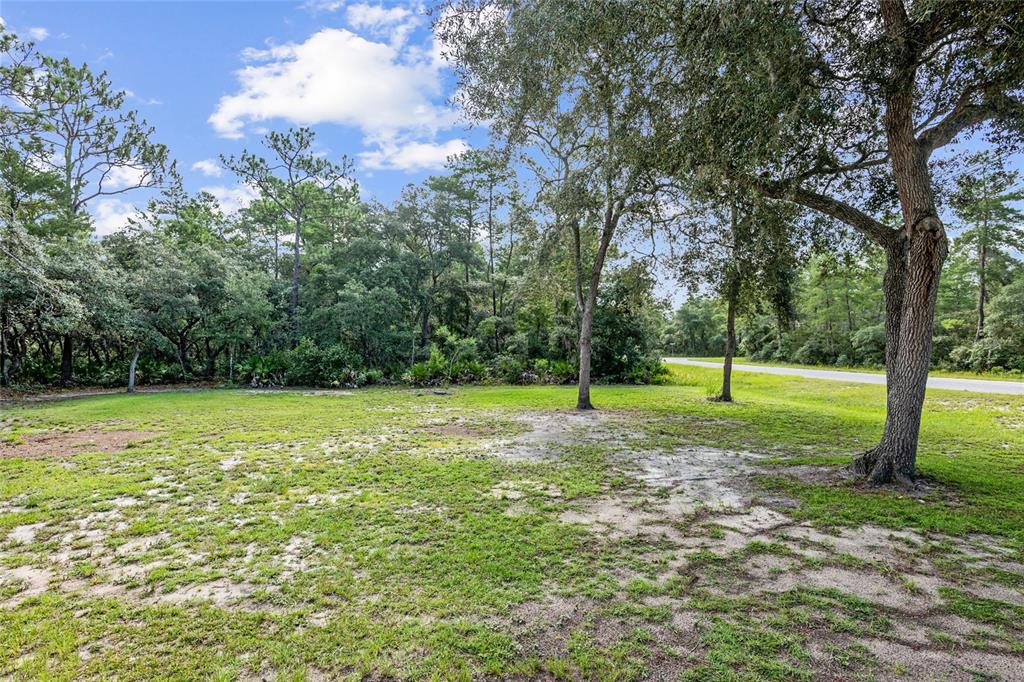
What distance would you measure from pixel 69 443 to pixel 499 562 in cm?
737

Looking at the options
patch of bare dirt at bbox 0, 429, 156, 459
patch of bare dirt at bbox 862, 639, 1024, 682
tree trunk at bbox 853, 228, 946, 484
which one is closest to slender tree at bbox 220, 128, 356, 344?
patch of bare dirt at bbox 0, 429, 156, 459

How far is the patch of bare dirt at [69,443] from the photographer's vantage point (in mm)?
5996

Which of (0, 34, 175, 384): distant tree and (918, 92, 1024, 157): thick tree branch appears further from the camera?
(0, 34, 175, 384): distant tree

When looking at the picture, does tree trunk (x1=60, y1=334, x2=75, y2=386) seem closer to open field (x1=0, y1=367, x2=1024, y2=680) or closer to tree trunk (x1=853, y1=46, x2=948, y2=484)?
open field (x1=0, y1=367, x2=1024, y2=680)

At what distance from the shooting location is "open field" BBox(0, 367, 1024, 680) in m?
2.16

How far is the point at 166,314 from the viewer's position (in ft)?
45.0

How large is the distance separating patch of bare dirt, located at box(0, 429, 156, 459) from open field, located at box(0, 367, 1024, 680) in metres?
0.07

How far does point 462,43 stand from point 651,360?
14400mm

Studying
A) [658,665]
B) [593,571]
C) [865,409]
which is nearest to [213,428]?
[593,571]

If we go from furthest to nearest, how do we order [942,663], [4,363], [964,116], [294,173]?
[294,173] < [4,363] < [964,116] < [942,663]

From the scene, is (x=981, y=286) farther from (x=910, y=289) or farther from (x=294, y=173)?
(x=294, y=173)

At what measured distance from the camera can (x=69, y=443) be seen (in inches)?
260

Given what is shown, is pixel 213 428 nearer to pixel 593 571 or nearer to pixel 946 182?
pixel 593 571

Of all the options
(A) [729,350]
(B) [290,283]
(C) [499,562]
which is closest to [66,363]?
(B) [290,283]
